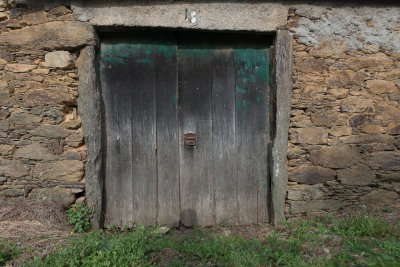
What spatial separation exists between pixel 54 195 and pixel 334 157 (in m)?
2.68

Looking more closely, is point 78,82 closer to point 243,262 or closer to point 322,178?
point 243,262

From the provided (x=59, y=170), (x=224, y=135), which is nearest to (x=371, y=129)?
(x=224, y=135)

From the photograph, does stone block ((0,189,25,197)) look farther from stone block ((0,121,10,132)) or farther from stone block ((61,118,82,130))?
stone block ((61,118,82,130))

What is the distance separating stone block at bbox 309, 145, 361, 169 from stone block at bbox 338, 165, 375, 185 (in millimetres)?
66

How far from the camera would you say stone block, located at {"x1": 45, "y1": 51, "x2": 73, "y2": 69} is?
7.82ft

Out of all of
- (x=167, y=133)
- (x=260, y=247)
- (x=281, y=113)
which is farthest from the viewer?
(x=167, y=133)

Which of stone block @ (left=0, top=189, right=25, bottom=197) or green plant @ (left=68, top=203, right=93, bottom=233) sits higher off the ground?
stone block @ (left=0, top=189, right=25, bottom=197)

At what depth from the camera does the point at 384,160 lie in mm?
2682

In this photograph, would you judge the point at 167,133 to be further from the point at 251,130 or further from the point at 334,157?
the point at 334,157

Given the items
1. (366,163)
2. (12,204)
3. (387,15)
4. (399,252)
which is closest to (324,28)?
(387,15)

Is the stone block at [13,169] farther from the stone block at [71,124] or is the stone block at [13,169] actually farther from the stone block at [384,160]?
the stone block at [384,160]

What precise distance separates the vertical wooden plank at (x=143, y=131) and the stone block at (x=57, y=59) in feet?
1.80

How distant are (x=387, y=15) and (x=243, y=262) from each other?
267 centimetres

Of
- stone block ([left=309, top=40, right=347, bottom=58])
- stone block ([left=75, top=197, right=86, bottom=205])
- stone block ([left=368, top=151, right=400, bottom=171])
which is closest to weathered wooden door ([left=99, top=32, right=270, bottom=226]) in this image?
stone block ([left=75, top=197, right=86, bottom=205])
